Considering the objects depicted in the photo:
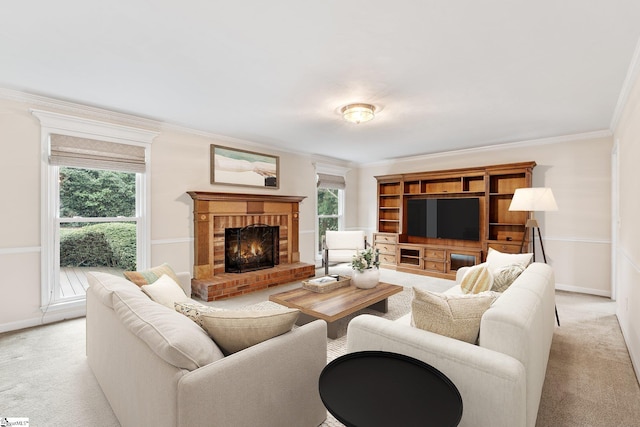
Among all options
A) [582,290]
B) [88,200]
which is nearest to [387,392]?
[88,200]

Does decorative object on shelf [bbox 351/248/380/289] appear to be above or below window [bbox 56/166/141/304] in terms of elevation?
below

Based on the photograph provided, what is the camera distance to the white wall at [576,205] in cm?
441

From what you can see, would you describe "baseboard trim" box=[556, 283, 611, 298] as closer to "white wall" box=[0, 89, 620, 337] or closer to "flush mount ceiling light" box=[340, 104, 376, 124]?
"white wall" box=[0, 89, 620, 337]

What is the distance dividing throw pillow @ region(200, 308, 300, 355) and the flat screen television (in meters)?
4.90

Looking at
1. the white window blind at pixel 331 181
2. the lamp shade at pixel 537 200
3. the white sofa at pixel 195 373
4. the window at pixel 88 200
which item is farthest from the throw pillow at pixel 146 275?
the white window blind at pixel 331 181

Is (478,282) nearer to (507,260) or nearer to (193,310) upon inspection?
(507,260)

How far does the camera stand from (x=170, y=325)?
4.61 feet

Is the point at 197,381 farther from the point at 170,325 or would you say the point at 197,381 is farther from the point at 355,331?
the point at 355,331

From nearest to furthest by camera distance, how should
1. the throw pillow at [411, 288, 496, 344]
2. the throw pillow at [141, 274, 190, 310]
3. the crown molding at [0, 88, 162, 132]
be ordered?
the throw pillow at [411, 288, 496, 344] < the throw pillow at [141, 274, 190, 310] < the crown molding at [0, 88, 162, 132]

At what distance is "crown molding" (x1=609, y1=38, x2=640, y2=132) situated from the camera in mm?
2305

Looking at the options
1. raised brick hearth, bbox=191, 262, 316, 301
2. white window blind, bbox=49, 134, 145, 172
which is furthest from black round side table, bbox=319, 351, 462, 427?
white window blind, bbox=49, 134, 145, 172

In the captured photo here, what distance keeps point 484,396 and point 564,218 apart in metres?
4.64

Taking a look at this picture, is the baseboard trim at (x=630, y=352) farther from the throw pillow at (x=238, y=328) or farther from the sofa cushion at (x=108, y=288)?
the sofa cushion at (x=108, y=288)

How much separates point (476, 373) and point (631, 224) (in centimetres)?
253
